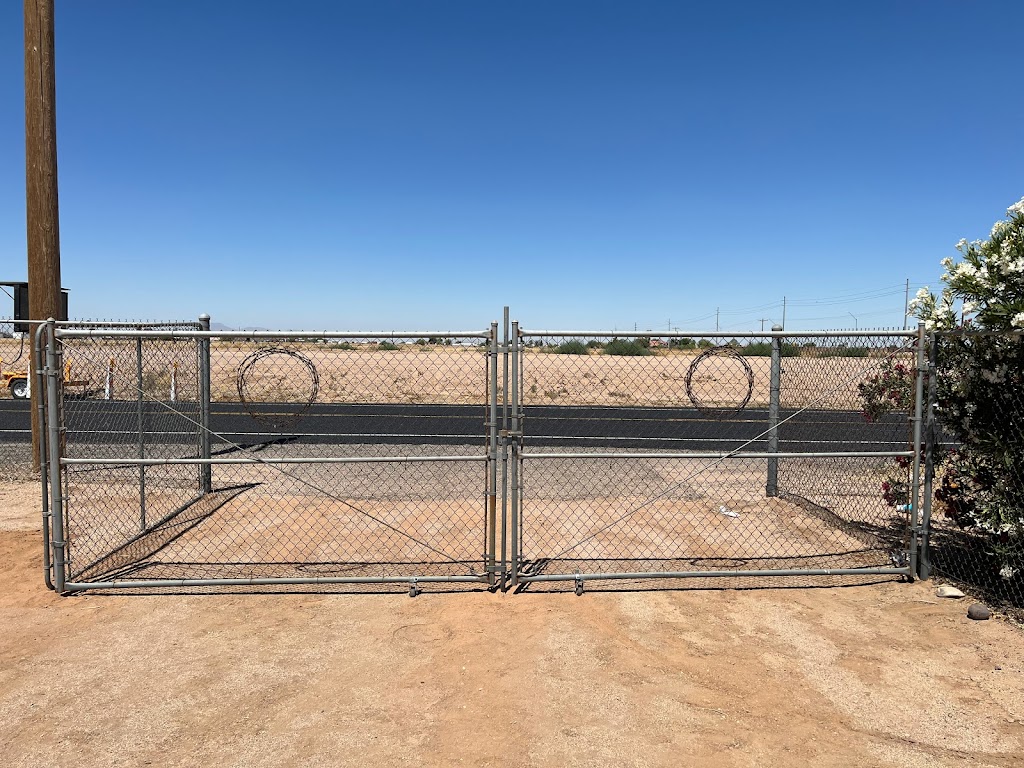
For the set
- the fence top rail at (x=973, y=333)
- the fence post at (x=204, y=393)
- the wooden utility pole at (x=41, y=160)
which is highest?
the wooden utility pole at (x=41, y=160)

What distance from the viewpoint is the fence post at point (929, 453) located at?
566 cm

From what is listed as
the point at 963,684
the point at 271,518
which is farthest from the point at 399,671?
the point at 271,518

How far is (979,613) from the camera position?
495 cm

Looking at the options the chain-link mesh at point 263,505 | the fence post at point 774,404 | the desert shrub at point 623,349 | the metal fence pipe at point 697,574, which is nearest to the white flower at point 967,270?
the fence post at point 774,404

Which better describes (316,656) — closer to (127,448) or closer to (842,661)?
(842,661)

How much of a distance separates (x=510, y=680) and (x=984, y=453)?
4.36m

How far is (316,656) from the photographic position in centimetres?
438

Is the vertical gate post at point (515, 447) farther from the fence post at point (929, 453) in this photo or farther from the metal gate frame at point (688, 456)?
the fence post at point (929, 453)

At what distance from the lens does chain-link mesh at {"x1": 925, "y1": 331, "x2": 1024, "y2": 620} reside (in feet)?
17.1

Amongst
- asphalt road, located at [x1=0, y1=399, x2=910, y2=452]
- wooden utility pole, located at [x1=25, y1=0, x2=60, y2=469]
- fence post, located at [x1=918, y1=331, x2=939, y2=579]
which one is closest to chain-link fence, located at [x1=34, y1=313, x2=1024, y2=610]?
fence post, located at [x1=918, y1=331, x2=939, y2=579]

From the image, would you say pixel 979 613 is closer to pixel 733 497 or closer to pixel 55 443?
pixel 733 497

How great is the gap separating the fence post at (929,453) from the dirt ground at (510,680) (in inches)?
15.2

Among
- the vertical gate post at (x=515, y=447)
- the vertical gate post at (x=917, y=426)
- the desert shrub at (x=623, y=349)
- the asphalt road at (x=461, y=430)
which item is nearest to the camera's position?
the vertical gate post at (x=515, y=447)

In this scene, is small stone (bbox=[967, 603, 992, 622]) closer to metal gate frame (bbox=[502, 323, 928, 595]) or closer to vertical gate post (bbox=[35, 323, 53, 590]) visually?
metal gate frame (bbox=[502, 323, 928, 595])
